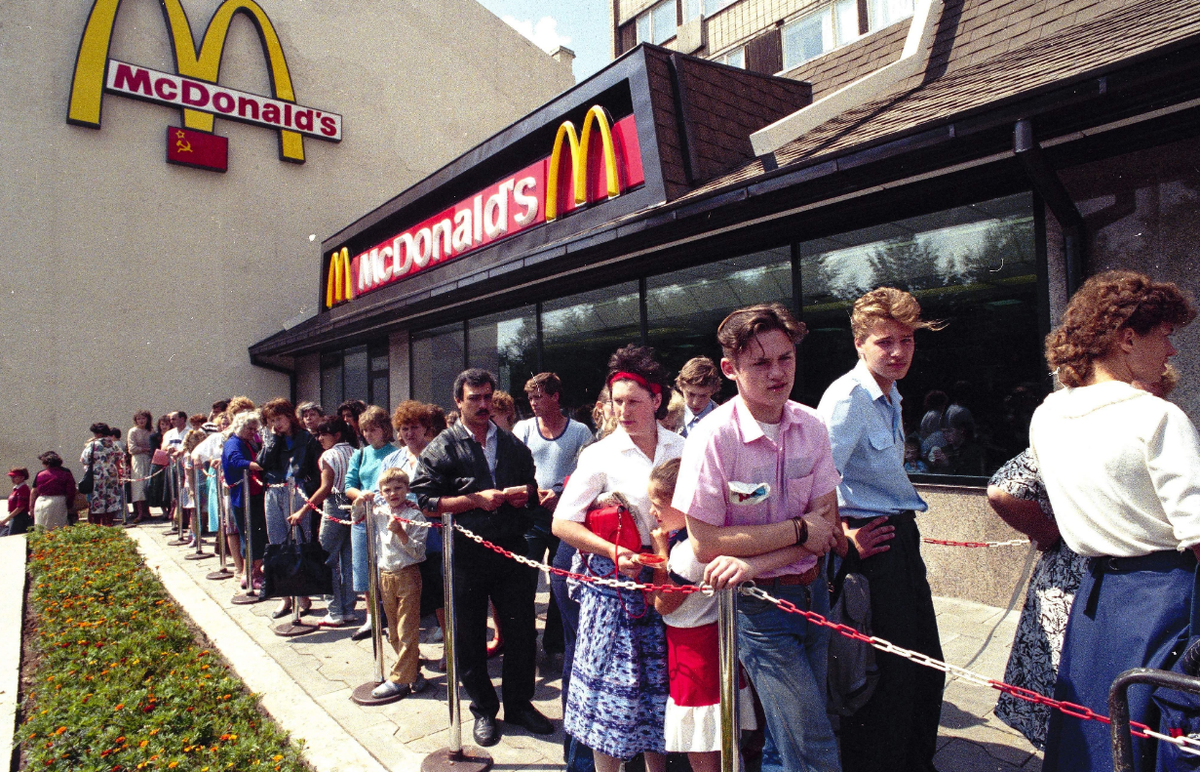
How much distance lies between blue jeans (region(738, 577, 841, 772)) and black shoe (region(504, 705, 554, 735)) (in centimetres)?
172

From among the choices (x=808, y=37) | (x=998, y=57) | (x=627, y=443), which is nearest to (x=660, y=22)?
(x=808, y=37)

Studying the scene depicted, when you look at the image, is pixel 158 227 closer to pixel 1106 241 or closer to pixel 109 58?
pixel 109 58

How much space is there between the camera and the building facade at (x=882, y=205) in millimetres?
4246

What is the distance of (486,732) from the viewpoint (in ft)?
11.9

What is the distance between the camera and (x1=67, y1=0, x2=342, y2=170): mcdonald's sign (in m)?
15.5

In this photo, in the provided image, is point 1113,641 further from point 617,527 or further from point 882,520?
point 617,527

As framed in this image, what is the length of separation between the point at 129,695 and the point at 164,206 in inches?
604

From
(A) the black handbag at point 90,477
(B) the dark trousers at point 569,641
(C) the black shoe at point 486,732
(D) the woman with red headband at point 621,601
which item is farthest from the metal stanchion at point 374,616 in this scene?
(A) the black handbag at point 90,477

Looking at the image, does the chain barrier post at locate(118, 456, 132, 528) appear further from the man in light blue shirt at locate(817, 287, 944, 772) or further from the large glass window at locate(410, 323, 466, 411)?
the man in light blue shirt at locate(817, 287, 944, 772)

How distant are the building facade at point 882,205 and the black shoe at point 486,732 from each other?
364 cm

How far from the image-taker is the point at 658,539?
256 centimetres

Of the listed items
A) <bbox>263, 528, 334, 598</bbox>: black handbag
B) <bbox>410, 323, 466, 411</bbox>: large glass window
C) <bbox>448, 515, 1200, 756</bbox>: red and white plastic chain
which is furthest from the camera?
<bbox>410, 323, 466, 411</bbox>: large glass window

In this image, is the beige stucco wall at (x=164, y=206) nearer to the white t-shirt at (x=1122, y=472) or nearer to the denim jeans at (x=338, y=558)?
the denim jeans at (x=338, y=558)

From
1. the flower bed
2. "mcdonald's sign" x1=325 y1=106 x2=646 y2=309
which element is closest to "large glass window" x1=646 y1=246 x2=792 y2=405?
"mcdonald's sign" x1=325 y1=106 x2=646 y2=309
